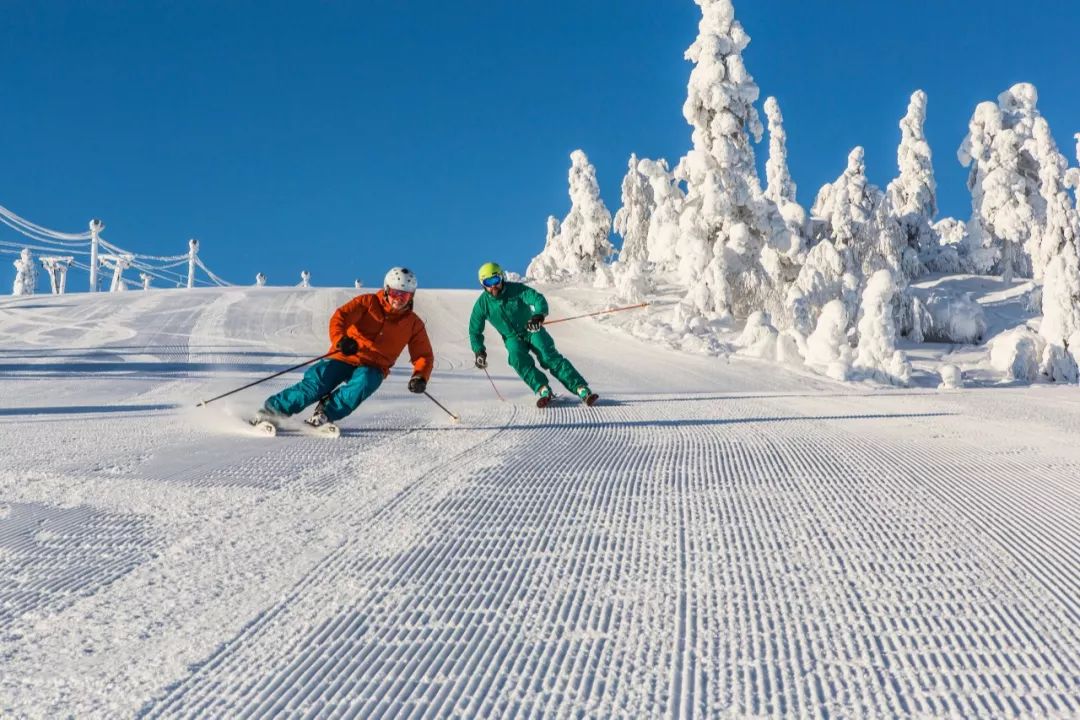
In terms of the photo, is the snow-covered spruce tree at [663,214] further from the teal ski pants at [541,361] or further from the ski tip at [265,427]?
the ski tip at [265,427]

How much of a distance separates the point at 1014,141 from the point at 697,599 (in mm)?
39650

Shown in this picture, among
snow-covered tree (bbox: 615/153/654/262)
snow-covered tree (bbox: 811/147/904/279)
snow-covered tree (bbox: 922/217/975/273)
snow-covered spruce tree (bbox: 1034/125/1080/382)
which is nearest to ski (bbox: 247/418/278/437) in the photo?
snow-covered spruce tree (bbox: 1034/125/1080/382)

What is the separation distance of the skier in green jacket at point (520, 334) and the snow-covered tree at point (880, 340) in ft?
24.9

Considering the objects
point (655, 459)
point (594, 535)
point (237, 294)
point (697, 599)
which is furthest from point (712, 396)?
point (237, 294)

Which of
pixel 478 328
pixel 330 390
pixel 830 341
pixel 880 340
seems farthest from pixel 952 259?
pixel 330 390

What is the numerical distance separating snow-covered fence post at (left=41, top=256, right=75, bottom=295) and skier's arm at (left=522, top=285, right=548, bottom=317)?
193 ft

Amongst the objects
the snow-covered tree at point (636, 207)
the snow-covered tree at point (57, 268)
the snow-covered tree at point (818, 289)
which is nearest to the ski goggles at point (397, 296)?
the snow-covered tree at point (818, 289)

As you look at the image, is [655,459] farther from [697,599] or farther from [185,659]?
[185,659]

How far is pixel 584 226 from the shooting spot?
39.5 m

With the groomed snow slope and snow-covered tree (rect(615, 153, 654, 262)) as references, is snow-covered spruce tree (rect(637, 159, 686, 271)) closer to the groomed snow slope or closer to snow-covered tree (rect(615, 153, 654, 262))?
snow-covered tree (rect(615, 153, 654, 262))

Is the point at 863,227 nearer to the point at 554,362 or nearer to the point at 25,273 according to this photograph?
the point at 554,362

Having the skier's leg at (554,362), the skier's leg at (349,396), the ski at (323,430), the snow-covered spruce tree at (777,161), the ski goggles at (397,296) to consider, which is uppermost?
the snow-covered spruce tree at (777,161)

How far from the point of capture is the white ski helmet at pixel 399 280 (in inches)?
206

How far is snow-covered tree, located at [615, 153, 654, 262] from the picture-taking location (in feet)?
120
